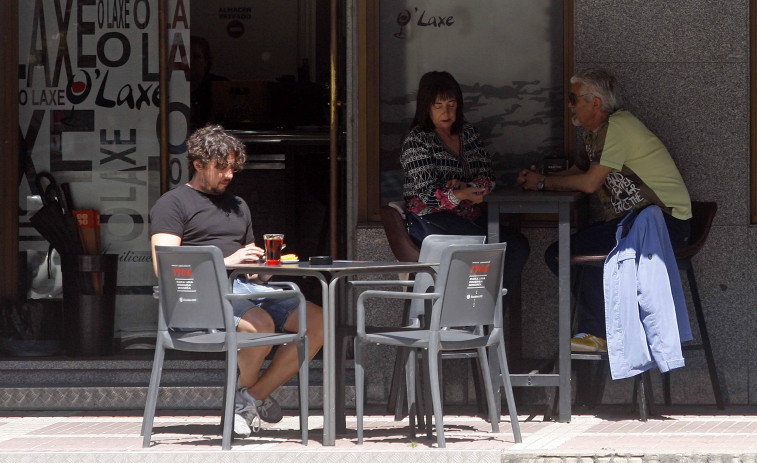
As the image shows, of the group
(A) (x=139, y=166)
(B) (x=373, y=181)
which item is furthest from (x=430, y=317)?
(A) (x=139, y=166)

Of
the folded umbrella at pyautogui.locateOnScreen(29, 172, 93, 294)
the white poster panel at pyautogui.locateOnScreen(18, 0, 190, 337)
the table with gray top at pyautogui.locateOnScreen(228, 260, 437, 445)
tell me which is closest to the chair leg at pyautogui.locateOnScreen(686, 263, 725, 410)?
the table with gray top at pyautogui.locateOnScreen(228, 260, 437, 445)

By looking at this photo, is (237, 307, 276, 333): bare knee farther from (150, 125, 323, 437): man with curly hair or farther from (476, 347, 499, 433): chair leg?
(476, 347, 499, 433): chair leg

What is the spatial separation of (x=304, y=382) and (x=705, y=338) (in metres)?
2.44

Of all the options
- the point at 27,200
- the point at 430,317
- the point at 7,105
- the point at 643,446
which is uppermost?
the point at 7,105

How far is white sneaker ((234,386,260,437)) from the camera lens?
20.9 feet

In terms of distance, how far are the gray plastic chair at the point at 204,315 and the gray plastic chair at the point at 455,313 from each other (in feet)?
1.11

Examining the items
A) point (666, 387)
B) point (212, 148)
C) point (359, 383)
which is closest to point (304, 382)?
point (359, 383)

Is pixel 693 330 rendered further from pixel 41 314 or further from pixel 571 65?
pixel 41 314

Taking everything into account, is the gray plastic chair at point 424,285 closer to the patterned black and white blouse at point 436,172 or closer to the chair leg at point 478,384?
the chair leg at point 478,384

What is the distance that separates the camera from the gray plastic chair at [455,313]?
585 cm

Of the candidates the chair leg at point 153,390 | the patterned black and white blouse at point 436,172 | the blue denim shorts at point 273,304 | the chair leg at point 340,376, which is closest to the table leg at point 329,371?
the chair leg at point 340,376

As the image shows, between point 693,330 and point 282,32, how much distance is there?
11.8ft

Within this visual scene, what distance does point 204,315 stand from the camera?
234 inches

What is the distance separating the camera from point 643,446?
20.0ft
